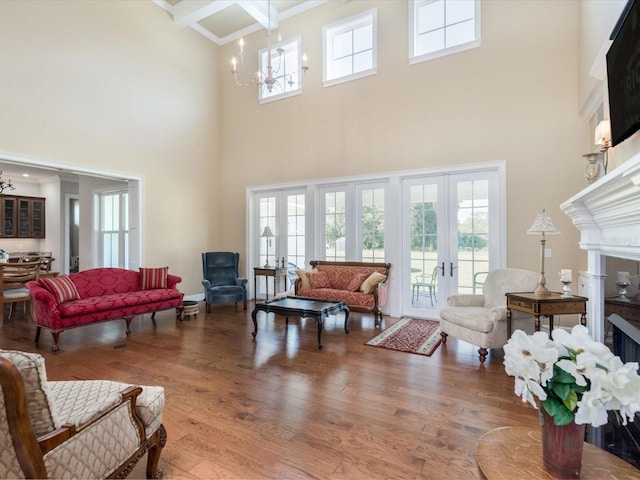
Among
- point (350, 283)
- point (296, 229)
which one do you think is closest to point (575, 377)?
point (350, 283)

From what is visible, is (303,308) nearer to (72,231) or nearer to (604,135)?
(604,135)

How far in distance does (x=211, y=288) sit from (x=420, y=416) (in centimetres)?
436

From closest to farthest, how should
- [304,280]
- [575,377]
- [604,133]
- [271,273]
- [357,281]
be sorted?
[575,377]
[604,133]
[357,281]
[304,280]
[271,273]

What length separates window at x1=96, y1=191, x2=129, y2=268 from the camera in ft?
21.6

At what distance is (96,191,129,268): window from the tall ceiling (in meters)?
3.63

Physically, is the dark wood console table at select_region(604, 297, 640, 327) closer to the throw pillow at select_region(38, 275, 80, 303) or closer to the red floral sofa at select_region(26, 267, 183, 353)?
the red floral sofa at select_region(26, 267, 183, 353)

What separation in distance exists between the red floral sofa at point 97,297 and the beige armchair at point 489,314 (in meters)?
4.08

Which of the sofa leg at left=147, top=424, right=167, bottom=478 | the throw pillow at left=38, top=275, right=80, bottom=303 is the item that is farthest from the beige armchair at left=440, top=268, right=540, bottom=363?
the throw pillow at left=38, top=275, right=80, bottom=303

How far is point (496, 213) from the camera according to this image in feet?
15.8

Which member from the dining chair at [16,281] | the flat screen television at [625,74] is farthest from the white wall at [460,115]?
the dining chair at [16,281]

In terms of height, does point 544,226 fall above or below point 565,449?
above

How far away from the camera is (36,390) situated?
1184 mm

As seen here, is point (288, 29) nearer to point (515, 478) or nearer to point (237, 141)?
point (237, 141)

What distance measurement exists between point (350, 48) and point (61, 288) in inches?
233
